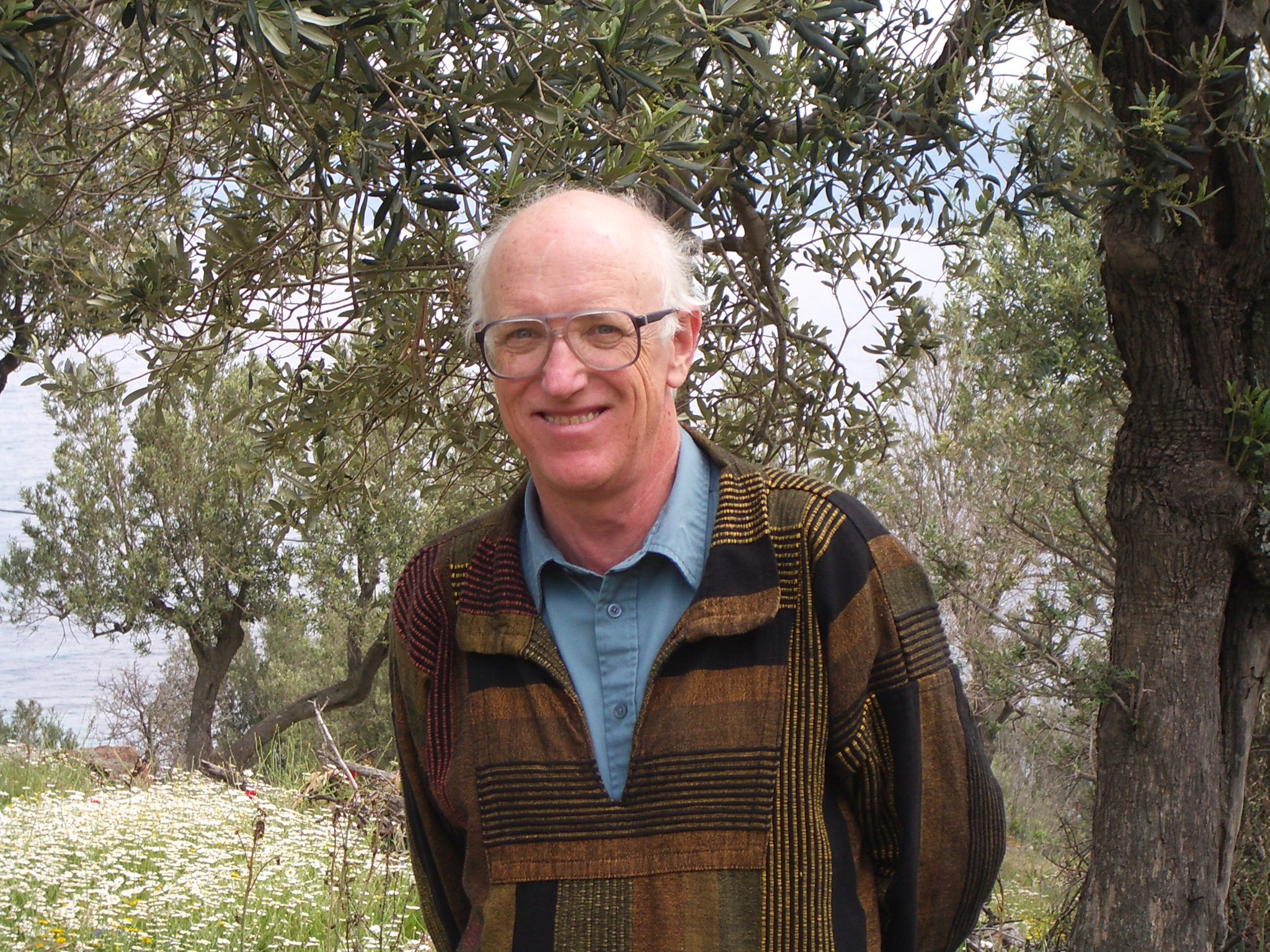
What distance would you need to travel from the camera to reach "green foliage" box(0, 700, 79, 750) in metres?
11.5

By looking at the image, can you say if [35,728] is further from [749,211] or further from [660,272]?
[660,272]

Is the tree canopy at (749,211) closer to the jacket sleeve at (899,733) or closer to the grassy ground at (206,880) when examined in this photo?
the jacket sleeve at (899,733)

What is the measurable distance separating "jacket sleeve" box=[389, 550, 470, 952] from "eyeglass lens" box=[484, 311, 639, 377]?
43cm

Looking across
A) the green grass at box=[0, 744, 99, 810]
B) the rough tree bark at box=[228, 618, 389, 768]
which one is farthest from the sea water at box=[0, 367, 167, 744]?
the green grass at box=[0, 744, 99, 810]

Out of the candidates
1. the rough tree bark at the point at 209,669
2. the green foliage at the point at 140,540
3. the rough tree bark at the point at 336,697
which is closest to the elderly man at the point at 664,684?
the rough tree bark at the point at 336,697

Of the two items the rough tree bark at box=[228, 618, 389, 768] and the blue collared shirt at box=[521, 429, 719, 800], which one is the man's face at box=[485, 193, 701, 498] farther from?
the rough tree bark at box=[228, 618, 389, 768]

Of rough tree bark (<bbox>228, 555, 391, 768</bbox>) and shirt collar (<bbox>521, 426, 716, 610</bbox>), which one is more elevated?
rough tree bark (<bbox>228, 555, 391, 768</bbox>)

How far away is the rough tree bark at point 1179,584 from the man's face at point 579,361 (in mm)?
2546

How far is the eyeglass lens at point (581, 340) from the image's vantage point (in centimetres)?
184

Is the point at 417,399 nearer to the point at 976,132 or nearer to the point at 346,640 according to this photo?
the point at 976,132

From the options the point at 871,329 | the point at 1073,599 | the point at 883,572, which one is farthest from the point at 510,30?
the point at 1073,599

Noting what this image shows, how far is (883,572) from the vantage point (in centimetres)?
184

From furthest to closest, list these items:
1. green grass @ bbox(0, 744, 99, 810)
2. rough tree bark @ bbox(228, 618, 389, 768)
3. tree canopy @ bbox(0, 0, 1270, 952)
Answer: rough tree bark @ bbox(228, 618, 389, 768), green grass @ bbox(0, 744, 99, 810), tree canopy @ bbox(0, 0, 1270, 952)

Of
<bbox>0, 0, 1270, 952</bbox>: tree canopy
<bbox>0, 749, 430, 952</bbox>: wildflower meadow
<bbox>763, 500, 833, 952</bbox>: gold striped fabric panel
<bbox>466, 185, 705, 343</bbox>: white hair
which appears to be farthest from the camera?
<bbox>0, 749, 430, 952</bbox>: wildflower meadow
